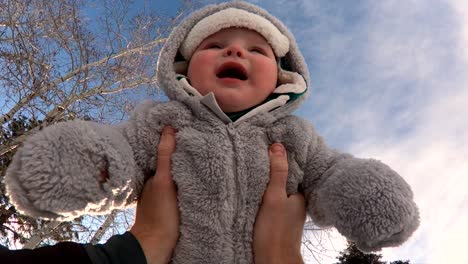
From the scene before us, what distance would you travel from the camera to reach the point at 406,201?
124 cm

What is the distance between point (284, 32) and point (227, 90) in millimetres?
569

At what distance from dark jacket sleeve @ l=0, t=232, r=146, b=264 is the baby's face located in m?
0.65

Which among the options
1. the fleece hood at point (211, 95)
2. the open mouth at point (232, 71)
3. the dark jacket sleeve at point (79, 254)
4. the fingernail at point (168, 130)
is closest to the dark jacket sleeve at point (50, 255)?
the dark jacket sleeve at point (79, 254)

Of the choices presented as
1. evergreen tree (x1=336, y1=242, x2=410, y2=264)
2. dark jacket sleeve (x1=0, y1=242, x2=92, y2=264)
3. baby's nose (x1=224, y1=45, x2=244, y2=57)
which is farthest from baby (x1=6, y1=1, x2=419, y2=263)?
evergreen tree (x1=336, y1=242, x2=410, y2=264)

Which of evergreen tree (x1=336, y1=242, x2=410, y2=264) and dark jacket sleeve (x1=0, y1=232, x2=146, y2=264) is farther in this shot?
evergreen tree (x1=336, y1=242, x2=410, y2=264)

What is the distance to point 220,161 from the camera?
4.45 ft

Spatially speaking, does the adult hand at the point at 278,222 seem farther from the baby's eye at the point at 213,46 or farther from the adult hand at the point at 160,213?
the baby's eye at the point at 213,46

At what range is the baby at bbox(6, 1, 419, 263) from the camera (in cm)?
119

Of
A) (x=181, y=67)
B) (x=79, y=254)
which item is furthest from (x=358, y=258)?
(x=79, y=254)

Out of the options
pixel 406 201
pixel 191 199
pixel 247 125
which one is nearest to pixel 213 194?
pixel 191 199

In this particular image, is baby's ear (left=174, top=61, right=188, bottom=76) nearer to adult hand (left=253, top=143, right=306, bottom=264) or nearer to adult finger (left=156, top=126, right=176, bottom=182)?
adult finger (left=156, top=126, right=176, bottom=182)

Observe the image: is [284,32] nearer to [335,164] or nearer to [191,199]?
[335,164]

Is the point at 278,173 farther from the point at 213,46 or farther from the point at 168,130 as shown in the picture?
the point at 213,46

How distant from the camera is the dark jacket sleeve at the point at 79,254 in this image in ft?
3.73
